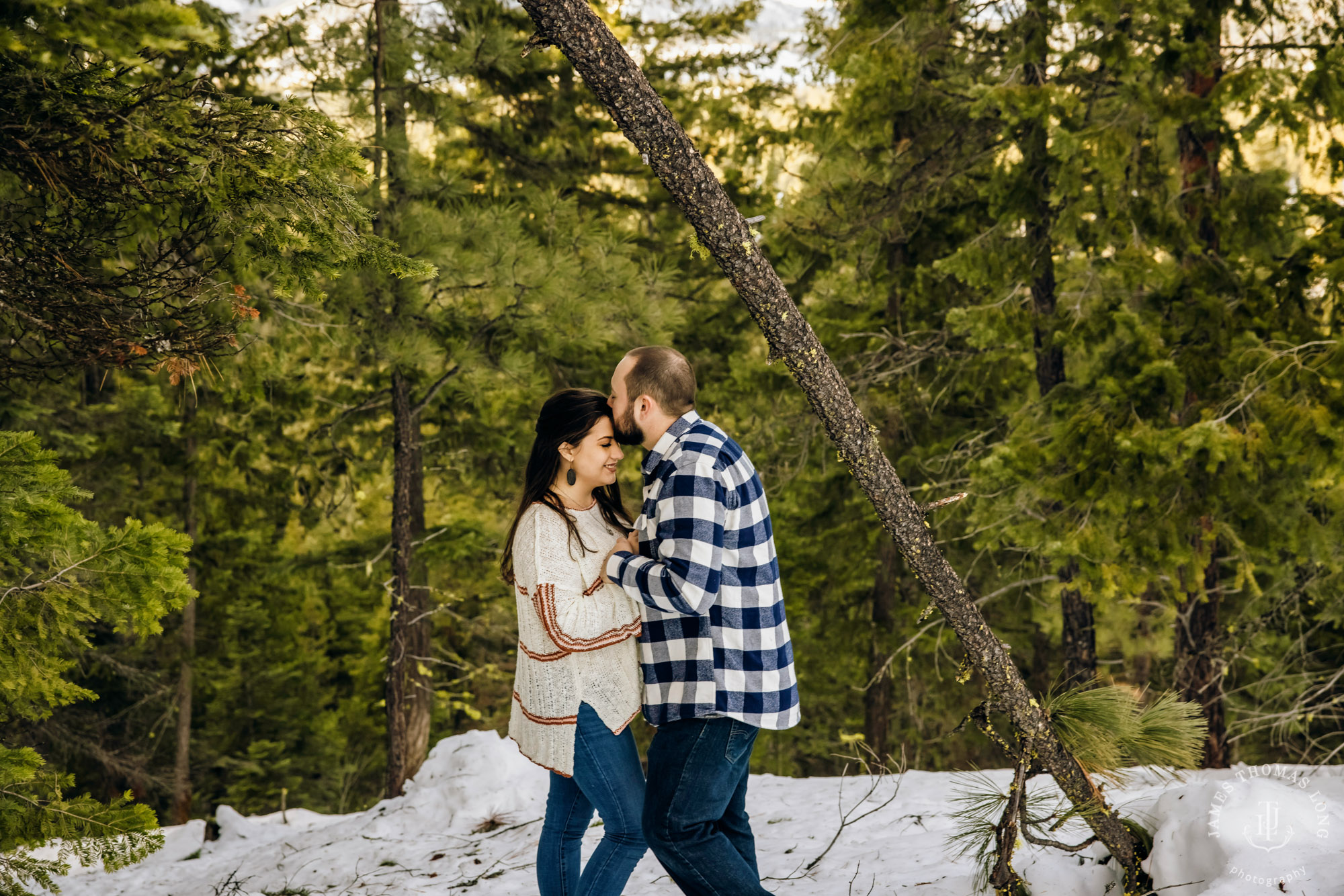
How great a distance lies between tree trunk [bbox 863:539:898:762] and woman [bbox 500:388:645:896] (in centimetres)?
768

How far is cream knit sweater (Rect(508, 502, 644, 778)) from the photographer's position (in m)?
2.72

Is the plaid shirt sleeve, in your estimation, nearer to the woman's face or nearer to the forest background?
the woman's face

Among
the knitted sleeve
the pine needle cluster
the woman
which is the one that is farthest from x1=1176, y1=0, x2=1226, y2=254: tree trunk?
the knitted sleeve

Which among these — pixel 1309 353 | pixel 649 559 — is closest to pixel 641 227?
pixel 1309 353

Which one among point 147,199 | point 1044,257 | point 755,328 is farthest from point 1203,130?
point 147,199

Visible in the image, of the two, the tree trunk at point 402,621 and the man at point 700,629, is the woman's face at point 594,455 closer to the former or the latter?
the man at point 700,629

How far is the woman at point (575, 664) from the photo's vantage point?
273 cm

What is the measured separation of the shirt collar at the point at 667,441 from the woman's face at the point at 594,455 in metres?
0.21

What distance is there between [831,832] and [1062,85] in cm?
585

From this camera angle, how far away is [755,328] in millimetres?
10992

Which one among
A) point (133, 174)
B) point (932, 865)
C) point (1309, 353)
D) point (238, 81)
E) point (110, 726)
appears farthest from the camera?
point (110, 726)

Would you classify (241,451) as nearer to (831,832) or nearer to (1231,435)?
(831,832)

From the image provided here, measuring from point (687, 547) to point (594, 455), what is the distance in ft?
2.03

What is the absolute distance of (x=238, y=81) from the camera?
7.43m
